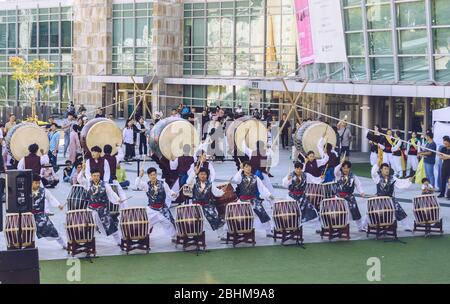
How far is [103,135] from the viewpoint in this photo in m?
22.9

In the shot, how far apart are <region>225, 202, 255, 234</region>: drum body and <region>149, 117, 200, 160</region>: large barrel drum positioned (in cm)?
418

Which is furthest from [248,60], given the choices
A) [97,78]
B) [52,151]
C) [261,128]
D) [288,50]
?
[261,128]

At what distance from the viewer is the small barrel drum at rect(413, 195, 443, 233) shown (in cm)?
1783

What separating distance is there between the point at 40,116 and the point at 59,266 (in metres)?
36.7

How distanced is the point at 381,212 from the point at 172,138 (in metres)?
5.57

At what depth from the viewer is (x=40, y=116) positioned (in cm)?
5072

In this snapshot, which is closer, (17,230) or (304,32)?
(17,230)

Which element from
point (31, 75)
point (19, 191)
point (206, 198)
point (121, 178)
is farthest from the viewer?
point (31, 75)

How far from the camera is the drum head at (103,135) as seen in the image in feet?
74.7

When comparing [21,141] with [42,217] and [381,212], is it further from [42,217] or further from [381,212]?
[381,212]

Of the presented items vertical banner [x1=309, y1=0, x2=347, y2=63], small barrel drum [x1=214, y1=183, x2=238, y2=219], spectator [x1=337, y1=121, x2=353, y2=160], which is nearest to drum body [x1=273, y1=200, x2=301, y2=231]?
small barrel drum [x1=214, y1=183, x2=238, y2=219]

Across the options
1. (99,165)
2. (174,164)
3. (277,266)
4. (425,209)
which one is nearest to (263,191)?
(277,266)
